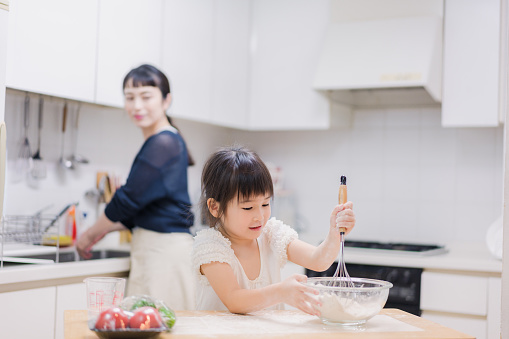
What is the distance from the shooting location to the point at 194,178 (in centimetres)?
349

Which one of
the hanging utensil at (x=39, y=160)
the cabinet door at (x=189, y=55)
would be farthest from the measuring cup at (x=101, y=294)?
the cabinet door at (x=189, y=55)

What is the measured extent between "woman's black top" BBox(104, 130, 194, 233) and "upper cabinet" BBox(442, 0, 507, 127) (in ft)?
4.19

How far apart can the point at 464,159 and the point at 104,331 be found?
95.9 inches

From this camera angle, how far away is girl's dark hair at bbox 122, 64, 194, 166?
2.46 metres

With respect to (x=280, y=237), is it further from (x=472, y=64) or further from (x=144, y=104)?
(x=472, y=64)

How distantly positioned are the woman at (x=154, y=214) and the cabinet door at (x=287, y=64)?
97 cm

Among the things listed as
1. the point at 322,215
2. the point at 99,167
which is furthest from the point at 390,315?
the point at 322,215

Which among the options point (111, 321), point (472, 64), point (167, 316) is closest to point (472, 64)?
point (472, 64)

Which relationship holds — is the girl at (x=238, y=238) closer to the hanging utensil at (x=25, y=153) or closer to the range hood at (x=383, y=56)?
the hanging utensil at (x=25, y=153)

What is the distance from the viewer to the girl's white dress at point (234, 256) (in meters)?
1.62

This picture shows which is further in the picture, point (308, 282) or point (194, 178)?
point (194, 178)

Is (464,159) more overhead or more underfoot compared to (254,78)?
more underfoot

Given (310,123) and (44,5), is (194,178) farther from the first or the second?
(44,5)

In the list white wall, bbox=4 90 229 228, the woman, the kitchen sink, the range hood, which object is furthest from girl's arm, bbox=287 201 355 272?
the range hood
